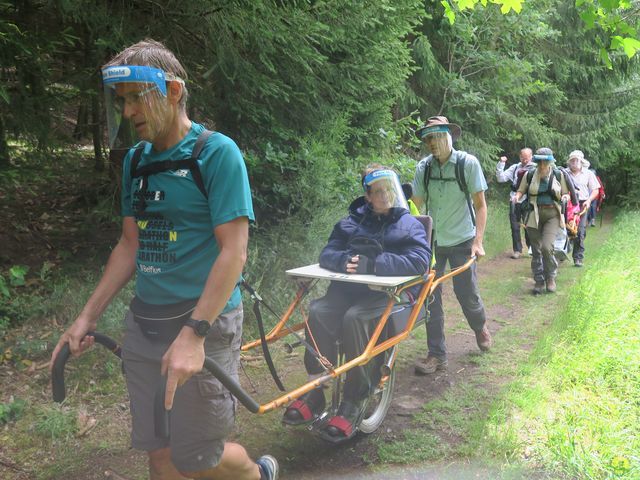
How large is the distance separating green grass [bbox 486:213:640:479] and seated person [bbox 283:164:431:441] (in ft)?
3.21

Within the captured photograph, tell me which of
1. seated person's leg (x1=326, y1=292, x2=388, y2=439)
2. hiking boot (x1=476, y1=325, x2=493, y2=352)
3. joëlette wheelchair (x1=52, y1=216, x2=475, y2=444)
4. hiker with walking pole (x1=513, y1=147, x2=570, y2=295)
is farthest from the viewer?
hiker with walking pole (x1=513, y1=147, x2=570, y2=295)

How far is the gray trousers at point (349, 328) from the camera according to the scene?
4.10 m

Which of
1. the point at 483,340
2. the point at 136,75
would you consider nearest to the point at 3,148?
the point at 136,75

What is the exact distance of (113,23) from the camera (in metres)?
5.48

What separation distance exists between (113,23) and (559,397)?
4.85 meters

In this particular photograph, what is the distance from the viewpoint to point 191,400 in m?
2.57

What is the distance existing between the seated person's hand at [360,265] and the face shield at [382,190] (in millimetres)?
519

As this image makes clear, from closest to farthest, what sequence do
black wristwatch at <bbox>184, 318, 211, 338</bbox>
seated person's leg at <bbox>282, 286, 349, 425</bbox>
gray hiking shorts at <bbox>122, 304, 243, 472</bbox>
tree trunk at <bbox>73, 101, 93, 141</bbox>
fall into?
black wristwatch at <bbox>184, 318, 211, 338</bbox>
gray hiking shorts at <bbox>122, 304, 243, 472</bbox>
seated person's leg at <bbox>282, 286, 349, 425</bbox>
tree trunk at <bbox>73, 101, 93, 141</bbox>

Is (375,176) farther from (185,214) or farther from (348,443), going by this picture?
(185,214)

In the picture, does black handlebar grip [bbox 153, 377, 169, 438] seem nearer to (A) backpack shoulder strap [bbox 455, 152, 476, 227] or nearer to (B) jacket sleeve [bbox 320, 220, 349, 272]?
(B) jacket sleeve [bbox 320, 220, 349, 272]

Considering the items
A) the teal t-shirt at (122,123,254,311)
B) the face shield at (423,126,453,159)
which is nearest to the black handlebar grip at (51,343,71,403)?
the teal t-shirt at (122,123,254,311)

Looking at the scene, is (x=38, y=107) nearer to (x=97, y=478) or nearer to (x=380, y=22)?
(x=97, y=478)

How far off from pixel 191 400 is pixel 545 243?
765 centimetres

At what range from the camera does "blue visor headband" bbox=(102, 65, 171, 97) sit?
2.36 m
